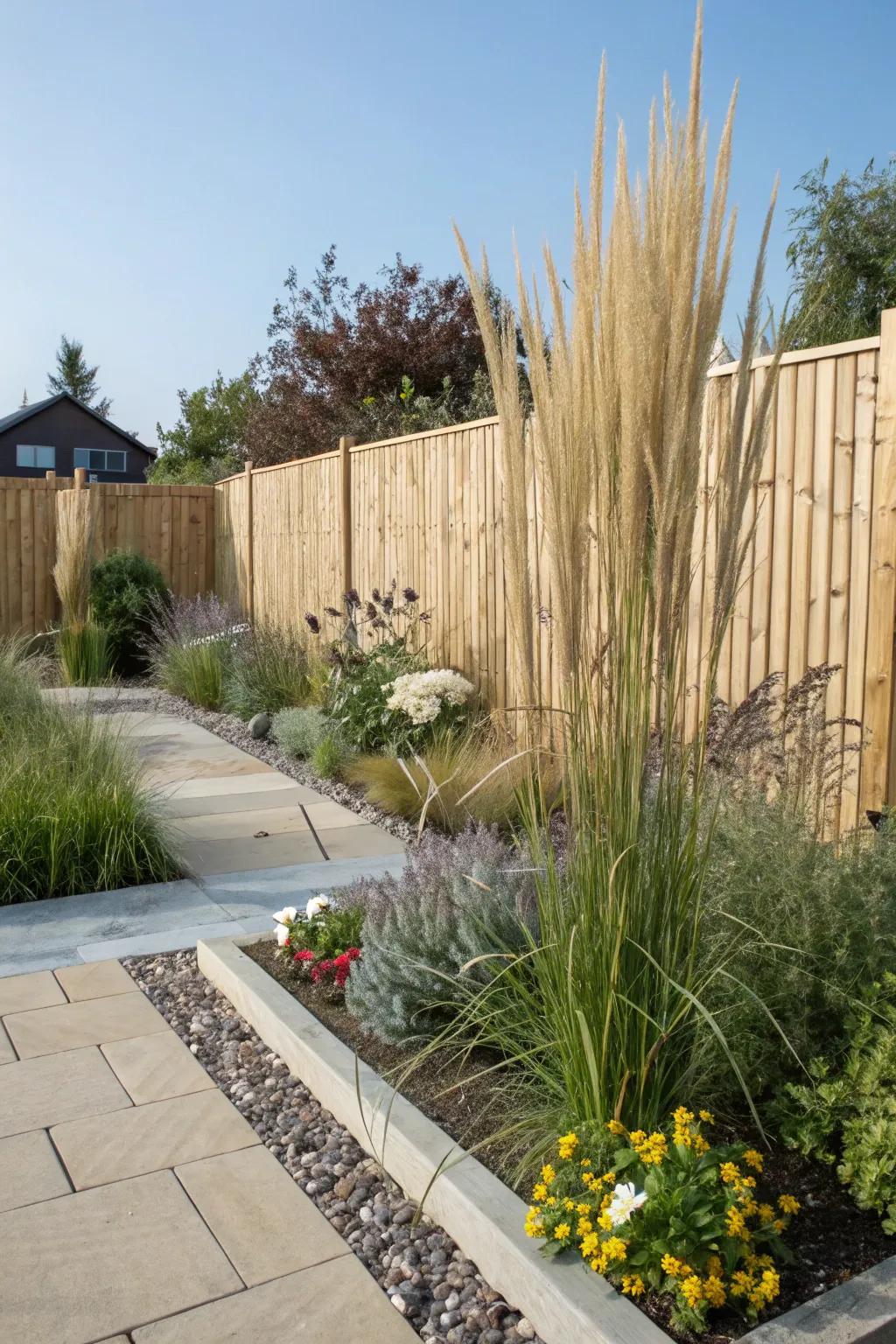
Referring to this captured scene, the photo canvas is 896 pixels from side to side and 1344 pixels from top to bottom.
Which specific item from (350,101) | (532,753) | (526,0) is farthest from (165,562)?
(532,753)

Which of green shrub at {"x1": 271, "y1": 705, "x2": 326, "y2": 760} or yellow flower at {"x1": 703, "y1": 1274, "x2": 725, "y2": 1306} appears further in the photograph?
green shrub at {"x1": 271, "y1": 705, "x2": 326, "y2": 760}

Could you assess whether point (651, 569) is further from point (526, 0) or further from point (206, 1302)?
point (526, 0)

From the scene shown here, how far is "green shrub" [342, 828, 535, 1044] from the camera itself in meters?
2.54

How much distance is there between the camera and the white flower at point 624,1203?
164 centimetres

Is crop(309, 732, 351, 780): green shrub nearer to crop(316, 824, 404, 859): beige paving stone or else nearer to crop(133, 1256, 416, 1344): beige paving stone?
crop(316, 824, 404, 859): beige paving stone

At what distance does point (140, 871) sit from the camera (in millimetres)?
4223

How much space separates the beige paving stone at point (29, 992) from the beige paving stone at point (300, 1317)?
4.90 ft

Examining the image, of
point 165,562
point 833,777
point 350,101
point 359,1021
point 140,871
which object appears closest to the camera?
point 359,1021

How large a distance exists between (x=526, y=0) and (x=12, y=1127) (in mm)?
4985

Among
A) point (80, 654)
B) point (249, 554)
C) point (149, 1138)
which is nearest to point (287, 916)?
point (149, 1138)

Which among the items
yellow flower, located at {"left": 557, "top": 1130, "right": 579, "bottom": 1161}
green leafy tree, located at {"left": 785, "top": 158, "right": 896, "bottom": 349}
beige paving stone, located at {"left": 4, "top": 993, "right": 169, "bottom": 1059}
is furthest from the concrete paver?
green leafy tree, located at {"left": 785, "top": 158, "right": 896, "bottom": 349}

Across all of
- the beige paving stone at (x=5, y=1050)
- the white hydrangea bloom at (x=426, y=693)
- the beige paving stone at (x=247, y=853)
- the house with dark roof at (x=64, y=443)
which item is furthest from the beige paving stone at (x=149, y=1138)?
the house with dark roof at (x=64, y=443)

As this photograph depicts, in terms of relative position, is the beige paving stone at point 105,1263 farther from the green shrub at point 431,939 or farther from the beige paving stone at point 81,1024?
the beige paving stone at point 81,1024

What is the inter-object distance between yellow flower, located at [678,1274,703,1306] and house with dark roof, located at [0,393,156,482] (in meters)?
34.5
